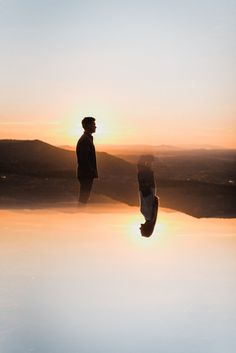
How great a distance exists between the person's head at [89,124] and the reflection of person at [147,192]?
1191mm

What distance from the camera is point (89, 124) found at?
1125 cm

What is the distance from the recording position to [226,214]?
7675 cm

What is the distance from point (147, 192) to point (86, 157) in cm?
162

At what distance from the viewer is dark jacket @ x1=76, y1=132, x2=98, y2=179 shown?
11922 mm

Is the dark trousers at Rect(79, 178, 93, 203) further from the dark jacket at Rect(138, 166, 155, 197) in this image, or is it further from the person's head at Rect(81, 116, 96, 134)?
the dark jacket at Rect(138, 166, 155, 197)

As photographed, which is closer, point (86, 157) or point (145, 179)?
point (145, 179)

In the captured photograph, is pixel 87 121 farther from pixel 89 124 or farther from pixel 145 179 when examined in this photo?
pixel 145 179

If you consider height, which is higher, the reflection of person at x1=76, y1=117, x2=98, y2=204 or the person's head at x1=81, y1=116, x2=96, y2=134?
the person's head at x1=81, y1=116, x2=96, y2=134

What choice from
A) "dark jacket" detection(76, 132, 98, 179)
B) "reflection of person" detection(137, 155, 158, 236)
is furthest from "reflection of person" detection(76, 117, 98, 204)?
"reflection of person" detection(137, 155, 158, 236)

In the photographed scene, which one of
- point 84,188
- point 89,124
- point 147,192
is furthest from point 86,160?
point 147,192

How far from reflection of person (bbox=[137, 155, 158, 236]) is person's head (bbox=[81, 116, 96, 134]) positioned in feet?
3.91

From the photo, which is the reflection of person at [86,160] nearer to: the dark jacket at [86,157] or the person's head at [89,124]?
the dark jacket at [86,157]

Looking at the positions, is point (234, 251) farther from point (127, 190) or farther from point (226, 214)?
point (127, 190)

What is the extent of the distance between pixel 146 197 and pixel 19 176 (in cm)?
7974
